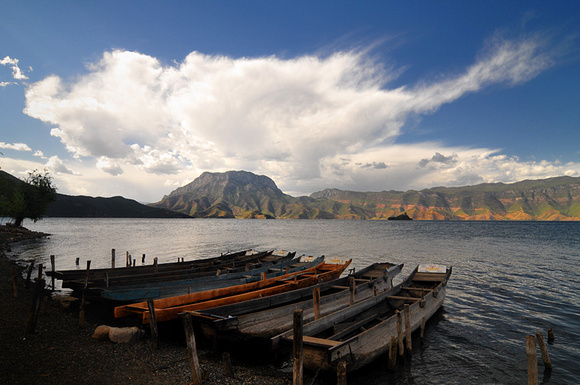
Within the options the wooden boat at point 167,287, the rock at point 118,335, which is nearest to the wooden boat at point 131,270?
the wooden boat at point 167,287

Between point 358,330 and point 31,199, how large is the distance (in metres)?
81.3

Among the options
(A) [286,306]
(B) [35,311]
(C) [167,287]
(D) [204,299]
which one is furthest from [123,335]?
(A) [286,306]

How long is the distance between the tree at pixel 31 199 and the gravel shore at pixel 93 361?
62776mm

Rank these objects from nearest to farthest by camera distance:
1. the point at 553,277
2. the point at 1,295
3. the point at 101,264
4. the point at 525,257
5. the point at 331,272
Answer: the point at 1,295 < the point at 331,272 < the point at 553,277 < the point at 101,264 < the point at 525,257

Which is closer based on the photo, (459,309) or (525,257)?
(459,309)

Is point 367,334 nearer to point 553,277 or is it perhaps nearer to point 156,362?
point 156,362

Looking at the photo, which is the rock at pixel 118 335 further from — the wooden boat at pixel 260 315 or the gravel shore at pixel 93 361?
the wooden boat at pixel 260 315

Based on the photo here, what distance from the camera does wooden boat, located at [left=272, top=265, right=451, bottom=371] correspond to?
9.18 metres

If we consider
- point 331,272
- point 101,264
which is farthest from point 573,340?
point 101,264

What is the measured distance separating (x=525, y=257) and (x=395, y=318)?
41.7m

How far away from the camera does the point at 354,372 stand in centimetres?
1046

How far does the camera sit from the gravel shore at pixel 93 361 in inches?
351

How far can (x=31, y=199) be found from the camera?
208 ft

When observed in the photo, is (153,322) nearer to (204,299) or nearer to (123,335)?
(123,335)
